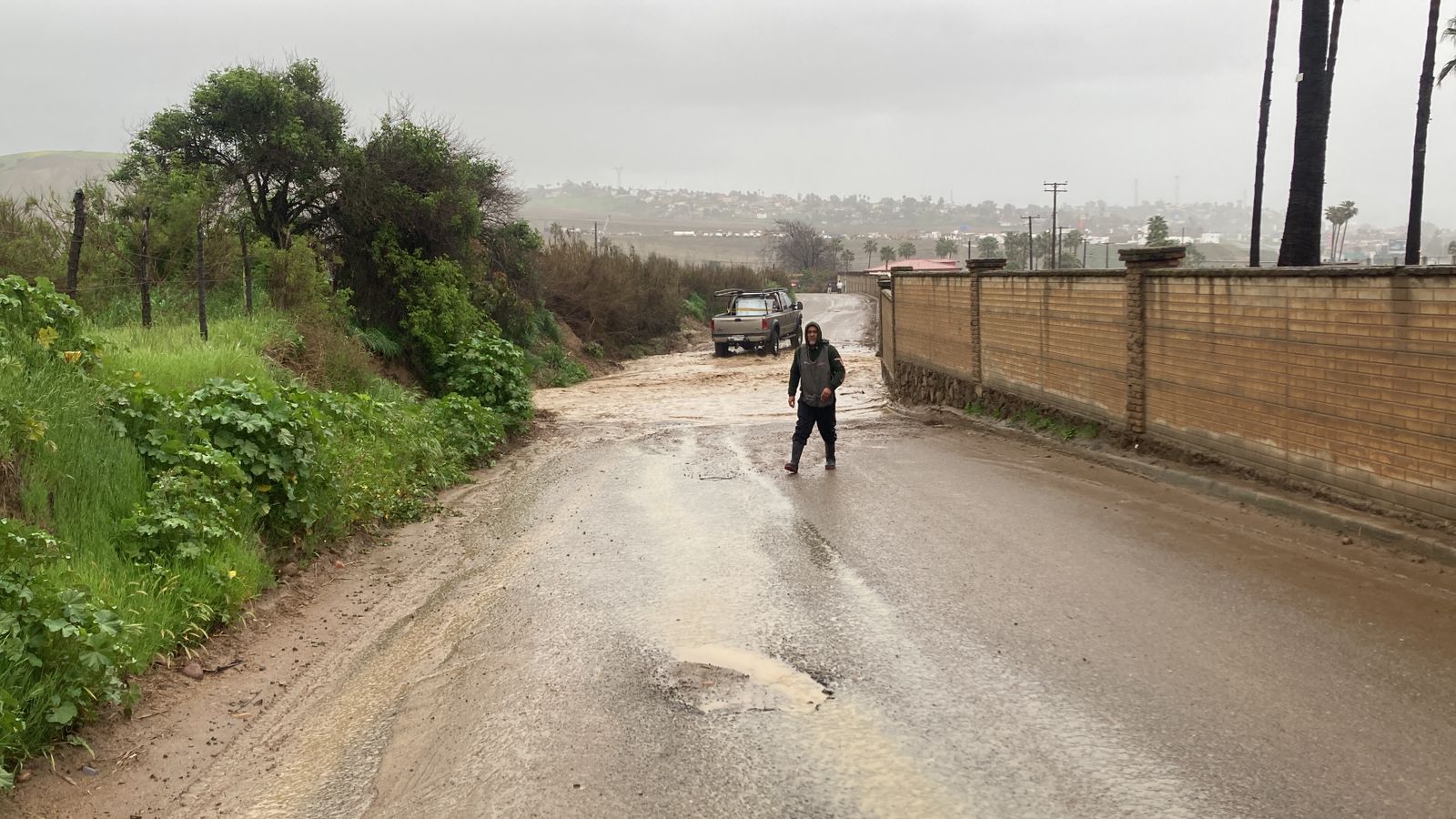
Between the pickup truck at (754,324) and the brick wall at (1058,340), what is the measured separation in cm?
1904

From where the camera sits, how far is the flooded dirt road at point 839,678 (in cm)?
404

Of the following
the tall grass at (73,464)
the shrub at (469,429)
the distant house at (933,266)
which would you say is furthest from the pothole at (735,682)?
the distant house at (933,266)

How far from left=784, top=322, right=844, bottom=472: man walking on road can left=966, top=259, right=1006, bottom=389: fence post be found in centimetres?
455

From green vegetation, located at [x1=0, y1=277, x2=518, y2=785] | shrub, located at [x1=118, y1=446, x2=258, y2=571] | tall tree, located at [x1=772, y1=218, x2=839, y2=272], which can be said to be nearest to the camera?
green vegetation, located at [x1=0, y1=277, x2=518, y2=785]

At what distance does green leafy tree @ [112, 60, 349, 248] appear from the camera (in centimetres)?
1933

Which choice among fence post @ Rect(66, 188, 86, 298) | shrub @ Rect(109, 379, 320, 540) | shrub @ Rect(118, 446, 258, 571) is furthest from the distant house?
shrub @ Rect(118, 446, 258, 571)

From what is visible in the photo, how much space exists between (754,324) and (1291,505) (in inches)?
1059

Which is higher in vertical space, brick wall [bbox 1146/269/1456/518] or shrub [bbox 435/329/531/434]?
brick wall [bbox 1146/269/1456/518]

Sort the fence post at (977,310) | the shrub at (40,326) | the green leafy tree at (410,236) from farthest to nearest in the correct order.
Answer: the green leafy tree at (410,236)
the fence post at (977,310)
the shrub at (40,326)

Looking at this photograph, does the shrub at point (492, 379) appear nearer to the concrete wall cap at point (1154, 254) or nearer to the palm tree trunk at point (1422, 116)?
the concrete wall cap at point (1154, 254)

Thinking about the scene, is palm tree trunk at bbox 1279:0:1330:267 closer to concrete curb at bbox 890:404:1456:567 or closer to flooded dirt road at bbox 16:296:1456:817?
concrete curb at bbox 890:404:1456:567

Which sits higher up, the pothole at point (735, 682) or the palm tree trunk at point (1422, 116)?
the palm tree trunk at point (1422, 116)

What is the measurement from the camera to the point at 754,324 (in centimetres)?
3469

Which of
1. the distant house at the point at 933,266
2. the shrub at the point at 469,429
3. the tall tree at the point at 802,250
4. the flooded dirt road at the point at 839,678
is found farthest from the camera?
the tall tree at the point at 802,250
